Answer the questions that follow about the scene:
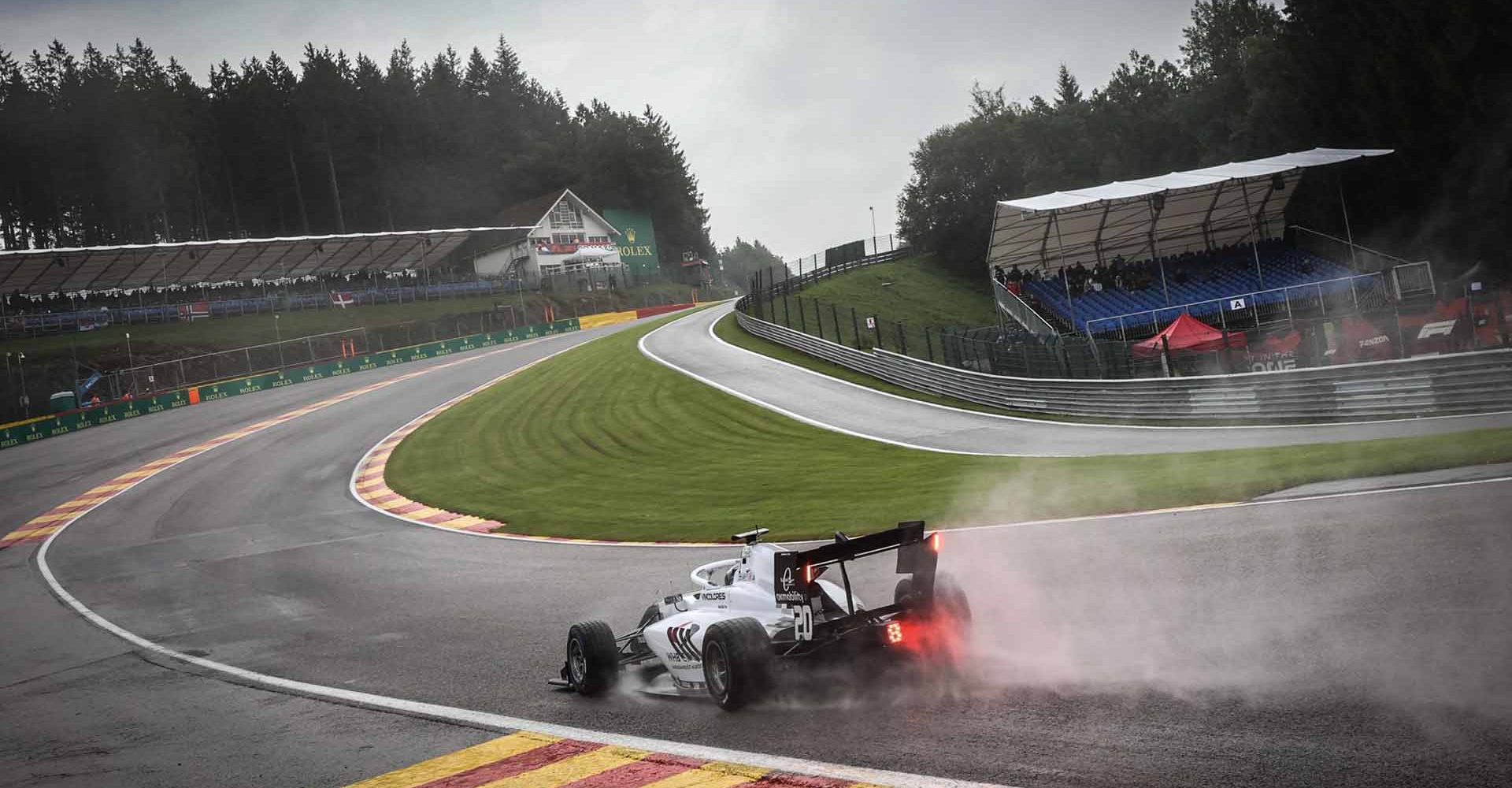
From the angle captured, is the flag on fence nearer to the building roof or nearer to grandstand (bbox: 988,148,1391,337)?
the building roof

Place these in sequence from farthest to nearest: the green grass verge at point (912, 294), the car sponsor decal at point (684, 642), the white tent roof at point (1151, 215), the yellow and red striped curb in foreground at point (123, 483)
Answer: the green grass verge at point (912, 294) → the white tent roof at point (1151, 215) → the yellow and red striped curb in foreground at point (123, 483) → the car sponsor decal at point (684, 642)

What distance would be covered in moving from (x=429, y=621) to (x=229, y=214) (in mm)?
103423

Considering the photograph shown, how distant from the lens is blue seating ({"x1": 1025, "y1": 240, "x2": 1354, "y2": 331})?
46.5 meters

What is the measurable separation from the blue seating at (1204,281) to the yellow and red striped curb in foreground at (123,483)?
32812mm

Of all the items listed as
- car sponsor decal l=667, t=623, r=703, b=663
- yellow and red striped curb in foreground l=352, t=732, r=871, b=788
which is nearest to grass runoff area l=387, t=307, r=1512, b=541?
car sponsor decal l=667, t=623, r=703, b=663

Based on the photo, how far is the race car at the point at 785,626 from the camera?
810 cm

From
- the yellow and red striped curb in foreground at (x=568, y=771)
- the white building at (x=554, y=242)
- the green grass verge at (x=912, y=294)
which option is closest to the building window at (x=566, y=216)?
the white building at (x=554, y=242)

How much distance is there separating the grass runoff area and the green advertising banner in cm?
7298

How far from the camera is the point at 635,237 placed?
116 m

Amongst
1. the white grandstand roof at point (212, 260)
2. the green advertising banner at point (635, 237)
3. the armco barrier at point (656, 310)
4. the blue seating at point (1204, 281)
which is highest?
the green advertising banner at point (635, 237)

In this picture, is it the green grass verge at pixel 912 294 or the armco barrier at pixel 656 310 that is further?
the armco barrier at pixel 656 310

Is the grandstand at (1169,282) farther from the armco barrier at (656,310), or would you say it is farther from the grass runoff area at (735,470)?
the armco barrier at (656,310)

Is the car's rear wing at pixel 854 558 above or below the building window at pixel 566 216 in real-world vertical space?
below

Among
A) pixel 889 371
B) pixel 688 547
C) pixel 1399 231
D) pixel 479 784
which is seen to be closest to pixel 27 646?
pixel 688 547
